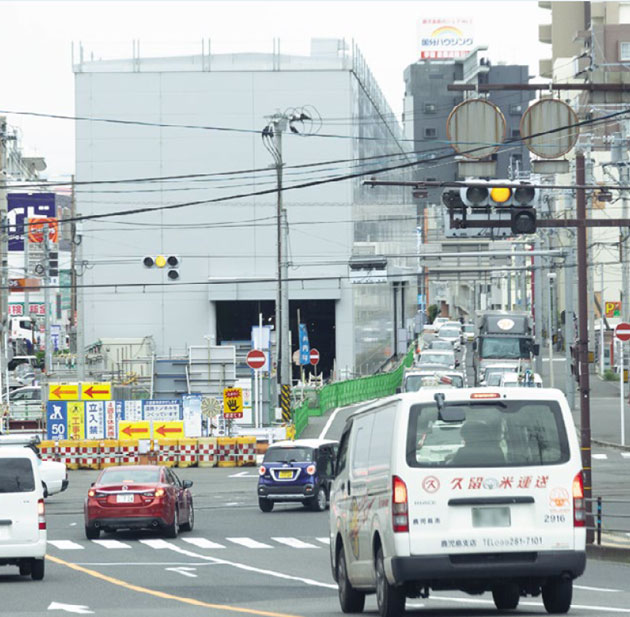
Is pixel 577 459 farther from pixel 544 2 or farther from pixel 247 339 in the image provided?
pixel 544 2

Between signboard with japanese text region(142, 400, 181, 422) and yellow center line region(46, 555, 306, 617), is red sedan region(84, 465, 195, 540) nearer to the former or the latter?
yellow center line region(46, 555, 306, 617)

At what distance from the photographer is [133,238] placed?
265 feet

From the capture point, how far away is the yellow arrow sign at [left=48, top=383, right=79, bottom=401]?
49.5 m

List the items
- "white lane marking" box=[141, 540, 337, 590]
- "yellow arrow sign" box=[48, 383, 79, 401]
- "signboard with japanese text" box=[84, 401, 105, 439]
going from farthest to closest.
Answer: "yellow arrow sign" box=[48, 383, 79, 401] < "signboard with japanese text" box=[84, 401, 105, 439] < "white lane marking" box=[141, 540, 337, 590]

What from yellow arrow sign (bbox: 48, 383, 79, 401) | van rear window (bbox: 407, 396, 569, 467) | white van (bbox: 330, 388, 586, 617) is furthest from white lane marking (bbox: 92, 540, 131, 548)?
yellow arrow sign (bbox: 48, 383, 79, 401)

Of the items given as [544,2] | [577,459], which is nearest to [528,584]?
[577,459]

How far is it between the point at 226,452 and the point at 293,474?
14237mm

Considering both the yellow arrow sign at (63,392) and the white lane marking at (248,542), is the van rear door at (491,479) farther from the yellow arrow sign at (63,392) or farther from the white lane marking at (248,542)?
the yellow arrow sign at (63,392)

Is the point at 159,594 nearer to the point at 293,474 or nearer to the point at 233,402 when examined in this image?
the point at 293,474

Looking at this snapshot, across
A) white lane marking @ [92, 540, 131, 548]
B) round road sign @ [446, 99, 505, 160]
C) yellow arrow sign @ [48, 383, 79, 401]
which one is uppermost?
round road sign @ [446, 99, 505, 160]

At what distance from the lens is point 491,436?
12531 mm

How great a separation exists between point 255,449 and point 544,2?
311 feet

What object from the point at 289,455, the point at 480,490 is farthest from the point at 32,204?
the point at 480,490

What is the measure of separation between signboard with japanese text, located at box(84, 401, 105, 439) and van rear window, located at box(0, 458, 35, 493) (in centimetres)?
2801
